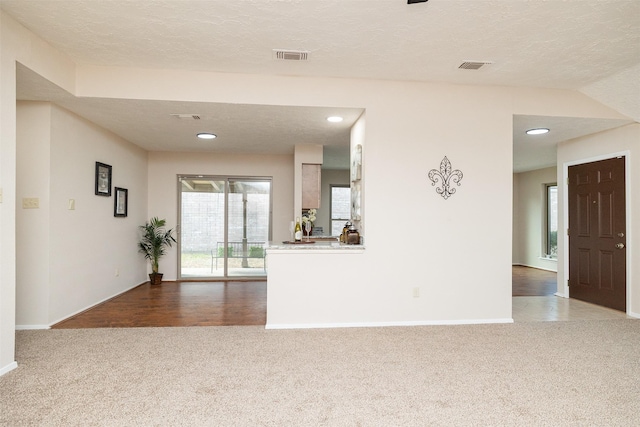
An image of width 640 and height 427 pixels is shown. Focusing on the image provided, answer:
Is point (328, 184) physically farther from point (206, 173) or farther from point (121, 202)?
point (121, 202)

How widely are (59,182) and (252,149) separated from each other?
9.59 ft

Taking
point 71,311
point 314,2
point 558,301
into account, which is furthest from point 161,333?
point 558,301

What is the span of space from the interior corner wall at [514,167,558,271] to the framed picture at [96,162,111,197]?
817cm

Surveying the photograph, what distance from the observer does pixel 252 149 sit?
20.8 feet

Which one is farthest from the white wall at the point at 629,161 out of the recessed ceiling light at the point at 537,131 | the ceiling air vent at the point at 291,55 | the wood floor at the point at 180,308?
the wood floor at the point at 180,308

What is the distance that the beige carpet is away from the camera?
84.7 inches

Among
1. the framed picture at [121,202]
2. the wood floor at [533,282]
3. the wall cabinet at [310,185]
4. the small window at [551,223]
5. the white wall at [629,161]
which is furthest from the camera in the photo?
the small window at [551,223]

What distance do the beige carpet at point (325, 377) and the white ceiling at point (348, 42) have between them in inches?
89.2

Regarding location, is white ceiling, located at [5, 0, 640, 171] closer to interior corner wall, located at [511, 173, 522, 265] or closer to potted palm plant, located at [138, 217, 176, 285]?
potted palm plant, located at [138, 217, 176, 285]

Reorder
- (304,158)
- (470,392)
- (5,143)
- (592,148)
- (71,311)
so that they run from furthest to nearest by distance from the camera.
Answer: (304,158) → (592,148) → (71,311) → (5,143) → (470,392)

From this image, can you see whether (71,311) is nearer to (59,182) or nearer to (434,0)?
(59,182)

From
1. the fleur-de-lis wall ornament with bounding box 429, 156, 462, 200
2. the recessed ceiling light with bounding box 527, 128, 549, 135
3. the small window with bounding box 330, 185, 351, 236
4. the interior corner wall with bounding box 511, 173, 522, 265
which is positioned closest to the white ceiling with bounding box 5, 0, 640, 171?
the recessed ceiling light with bounding box 527, 128, 549, 135

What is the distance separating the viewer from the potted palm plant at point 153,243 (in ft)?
21.0

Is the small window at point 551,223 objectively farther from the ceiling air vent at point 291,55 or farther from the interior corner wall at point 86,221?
the interior corner wall at point 86,221
